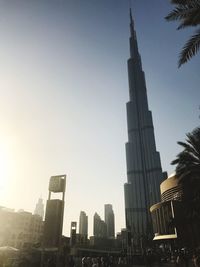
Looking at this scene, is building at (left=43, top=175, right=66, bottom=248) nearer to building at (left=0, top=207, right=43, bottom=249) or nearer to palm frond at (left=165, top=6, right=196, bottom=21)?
palm frond at (left=165, top=6, right=196, bottom=21)

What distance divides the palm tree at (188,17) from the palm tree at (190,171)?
10.9 metres

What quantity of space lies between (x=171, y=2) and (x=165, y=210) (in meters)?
60.5

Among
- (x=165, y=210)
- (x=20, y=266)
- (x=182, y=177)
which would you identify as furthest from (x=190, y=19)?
(x=165, y=210)

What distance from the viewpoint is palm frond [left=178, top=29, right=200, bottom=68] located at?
10383mm

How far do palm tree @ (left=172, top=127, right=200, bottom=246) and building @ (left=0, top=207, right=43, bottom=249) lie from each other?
75119 millimetres

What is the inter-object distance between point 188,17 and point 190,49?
5.55ft

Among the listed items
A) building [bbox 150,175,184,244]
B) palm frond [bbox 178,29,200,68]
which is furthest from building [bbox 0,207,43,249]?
palm frond [bbox 178,29,200,68]

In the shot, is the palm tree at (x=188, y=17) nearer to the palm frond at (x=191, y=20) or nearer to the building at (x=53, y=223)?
the palm frond at (x=191, y=20)

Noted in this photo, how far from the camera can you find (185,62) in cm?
1075

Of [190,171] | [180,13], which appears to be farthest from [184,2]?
[190,171]

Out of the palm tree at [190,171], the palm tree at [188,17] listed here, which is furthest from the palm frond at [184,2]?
the palm tree at [190,171]

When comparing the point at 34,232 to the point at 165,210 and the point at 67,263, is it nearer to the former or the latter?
the point at 165,210

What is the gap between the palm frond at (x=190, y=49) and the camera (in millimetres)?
10383

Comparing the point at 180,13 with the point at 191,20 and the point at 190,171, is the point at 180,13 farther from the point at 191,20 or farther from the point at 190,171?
the point at 190,171
